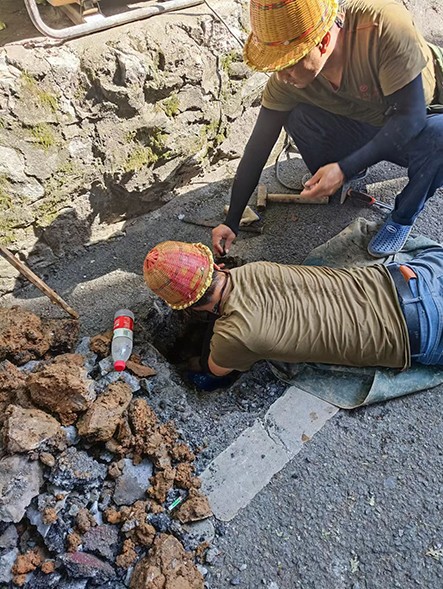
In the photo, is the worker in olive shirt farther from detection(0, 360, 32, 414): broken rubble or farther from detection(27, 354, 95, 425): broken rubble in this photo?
detection(0, 360, 32, 414): broken rubble

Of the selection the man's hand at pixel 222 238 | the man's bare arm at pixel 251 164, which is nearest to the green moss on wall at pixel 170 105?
the man's bare arm at pixel 251 164

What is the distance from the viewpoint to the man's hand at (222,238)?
11.2ft

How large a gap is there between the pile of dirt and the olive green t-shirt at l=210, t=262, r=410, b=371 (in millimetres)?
608

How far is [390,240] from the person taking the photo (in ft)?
11.4

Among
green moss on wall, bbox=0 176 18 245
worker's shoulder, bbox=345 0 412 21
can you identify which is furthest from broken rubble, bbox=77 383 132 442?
worker's shoulder, bbox=345 0 412 21

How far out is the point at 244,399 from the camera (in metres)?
2.95

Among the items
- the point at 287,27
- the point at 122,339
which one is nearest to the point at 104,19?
the point at 287,27

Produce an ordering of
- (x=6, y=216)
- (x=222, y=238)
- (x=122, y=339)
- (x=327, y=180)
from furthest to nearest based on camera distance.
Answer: (x=222, y=238) → (x=6, y=216) → (x=122, y=339) → (x=327, y=180)

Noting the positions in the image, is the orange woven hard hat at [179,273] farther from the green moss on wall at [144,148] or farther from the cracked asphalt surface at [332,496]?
the green moss on wall at [144,148]

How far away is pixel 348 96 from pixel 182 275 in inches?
60.3

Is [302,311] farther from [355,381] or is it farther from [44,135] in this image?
[44,135]

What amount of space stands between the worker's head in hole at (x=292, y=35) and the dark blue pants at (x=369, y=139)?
2.52ft

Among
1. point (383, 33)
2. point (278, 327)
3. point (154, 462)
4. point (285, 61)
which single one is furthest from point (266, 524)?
point (383, 33)

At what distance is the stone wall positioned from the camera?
3.13 m
